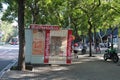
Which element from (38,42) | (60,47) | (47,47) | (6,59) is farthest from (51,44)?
(6,59)

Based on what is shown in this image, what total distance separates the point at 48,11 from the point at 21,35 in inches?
813

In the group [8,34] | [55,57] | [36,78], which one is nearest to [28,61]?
[55,57]

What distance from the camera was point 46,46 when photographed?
24.9 meters

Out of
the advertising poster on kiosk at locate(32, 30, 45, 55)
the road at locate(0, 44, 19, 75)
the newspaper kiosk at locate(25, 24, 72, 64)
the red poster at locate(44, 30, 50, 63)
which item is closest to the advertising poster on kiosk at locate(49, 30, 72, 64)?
the newspaper kiosk at locate(25, 24, 72, 64)

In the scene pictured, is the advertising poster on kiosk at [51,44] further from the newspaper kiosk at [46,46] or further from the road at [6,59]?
the road at [6,59]

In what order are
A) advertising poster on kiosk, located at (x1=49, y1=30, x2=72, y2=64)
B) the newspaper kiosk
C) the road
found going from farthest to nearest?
advertising poster on kiosk, located at (x1=49, y1=30, x2=72, y2=64), the newspaper kiosk, the road

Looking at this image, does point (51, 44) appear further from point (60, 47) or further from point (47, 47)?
point (60, 47)

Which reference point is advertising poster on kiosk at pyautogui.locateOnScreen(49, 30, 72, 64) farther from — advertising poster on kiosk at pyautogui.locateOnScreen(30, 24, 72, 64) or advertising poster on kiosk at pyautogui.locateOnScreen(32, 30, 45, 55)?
advertising poster on kiosk at pyautogui.locateOnScreen(32, 30, 45, 55)

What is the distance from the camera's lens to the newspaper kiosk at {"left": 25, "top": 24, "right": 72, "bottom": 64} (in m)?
24.7

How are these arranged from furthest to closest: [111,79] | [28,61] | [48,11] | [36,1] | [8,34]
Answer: [8,34]
[48,11]
[36,1]
[28,61]
[111,79]

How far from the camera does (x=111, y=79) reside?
1678cm

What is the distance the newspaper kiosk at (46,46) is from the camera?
2469 centimetres

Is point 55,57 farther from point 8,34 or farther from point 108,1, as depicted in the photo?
point 8,34

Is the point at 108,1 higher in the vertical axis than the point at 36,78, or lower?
higher
